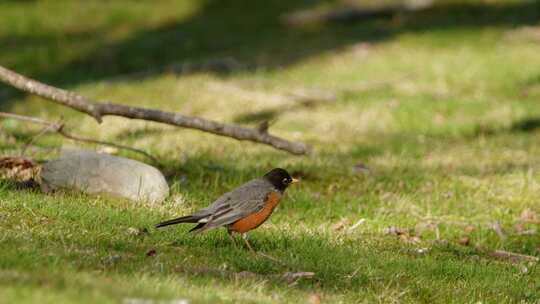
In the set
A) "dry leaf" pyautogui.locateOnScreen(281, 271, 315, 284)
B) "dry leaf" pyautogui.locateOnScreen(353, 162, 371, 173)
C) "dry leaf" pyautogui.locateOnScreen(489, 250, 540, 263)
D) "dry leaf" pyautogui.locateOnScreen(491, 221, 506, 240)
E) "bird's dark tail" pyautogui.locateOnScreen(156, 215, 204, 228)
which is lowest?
"dry leaf" pyautogui.locateOnScreen(491, 221, 506, 240)

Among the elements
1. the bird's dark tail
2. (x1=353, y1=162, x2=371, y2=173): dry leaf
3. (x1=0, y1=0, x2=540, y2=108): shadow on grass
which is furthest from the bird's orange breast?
(x1=0, y1=0, x2=540, y2=108): shadow on grass

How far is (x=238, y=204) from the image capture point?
7.33 m

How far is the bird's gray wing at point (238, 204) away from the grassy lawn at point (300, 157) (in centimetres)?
26

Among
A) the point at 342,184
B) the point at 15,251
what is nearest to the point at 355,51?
the point at 342,184

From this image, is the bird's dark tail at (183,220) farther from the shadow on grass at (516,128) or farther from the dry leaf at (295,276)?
the shadow on grass at (516,128)

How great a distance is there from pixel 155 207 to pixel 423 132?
7166mm

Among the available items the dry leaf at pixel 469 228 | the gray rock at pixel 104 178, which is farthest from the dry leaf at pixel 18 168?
the dry leaf at pixel 469 228

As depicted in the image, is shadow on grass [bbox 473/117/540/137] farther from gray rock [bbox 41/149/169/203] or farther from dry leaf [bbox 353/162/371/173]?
gray rock [bbox 41/149/169/203]

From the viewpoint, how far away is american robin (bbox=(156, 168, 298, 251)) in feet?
23.4

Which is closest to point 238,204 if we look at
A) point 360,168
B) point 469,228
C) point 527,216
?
point 469,228

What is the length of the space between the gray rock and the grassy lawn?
18 centimetres

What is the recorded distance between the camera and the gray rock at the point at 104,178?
865cm

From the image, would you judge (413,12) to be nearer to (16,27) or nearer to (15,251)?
(16,27)

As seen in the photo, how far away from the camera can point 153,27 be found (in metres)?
23.7
